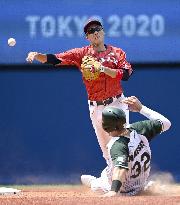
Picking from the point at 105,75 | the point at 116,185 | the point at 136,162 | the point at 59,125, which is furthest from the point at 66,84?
the point at 116,185

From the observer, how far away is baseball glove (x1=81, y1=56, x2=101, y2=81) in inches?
251

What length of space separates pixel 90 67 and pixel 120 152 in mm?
1721

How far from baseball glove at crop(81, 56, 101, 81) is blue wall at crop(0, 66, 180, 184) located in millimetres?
2320

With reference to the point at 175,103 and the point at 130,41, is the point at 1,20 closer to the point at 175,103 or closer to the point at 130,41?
the point at 130,41

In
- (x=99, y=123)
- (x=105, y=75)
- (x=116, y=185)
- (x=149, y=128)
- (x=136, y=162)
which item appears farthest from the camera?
(x=99, y=123)

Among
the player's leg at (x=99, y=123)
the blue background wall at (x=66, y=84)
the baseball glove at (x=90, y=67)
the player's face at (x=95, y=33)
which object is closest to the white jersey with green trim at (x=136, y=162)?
the baseball glove at (x=90, y=67)

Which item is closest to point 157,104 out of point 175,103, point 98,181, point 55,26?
point 175,103

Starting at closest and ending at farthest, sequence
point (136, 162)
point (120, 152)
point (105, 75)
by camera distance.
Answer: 1. point (120, 152)
2. point (136, 162)
3. point (105, 75)

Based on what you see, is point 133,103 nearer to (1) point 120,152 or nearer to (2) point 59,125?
(1) point 120,152

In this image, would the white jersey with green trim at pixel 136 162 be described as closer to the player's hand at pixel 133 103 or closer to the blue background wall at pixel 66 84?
the player's hand at pixel 133 103

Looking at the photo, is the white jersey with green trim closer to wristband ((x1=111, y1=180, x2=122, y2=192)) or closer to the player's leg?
wristband ((x1=111, y1=180, x2=122, y2=192))

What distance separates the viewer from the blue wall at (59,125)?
29.2 ft

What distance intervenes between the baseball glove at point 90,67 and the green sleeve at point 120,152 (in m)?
1.49

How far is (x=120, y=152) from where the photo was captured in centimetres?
482
